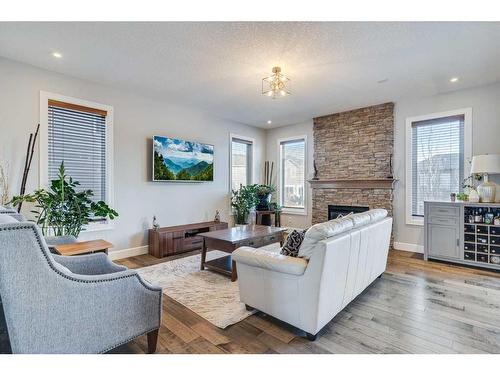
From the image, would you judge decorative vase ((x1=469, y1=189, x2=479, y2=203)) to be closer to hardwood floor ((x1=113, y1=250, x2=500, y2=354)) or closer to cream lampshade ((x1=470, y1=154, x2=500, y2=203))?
cream lampshade ((x1=470, y1=154, x2=500, y2=203))

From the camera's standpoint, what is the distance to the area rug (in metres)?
2.37

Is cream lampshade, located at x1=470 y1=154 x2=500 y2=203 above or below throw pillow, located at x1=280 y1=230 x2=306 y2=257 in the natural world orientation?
above

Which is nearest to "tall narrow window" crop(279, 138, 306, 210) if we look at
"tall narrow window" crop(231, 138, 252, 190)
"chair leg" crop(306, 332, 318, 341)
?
"tall narrow window" crop(231, 138, 252, 190)

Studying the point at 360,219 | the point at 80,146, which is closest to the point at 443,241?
the point at 360,219

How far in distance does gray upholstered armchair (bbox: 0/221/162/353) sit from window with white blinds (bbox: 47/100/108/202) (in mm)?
2786

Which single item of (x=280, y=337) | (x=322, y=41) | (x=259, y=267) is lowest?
(x=280, y=337)

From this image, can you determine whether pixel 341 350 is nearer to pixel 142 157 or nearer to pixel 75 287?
pixel 75 287

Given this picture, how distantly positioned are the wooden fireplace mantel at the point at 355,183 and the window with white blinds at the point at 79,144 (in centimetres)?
423

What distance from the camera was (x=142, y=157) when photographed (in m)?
4.42

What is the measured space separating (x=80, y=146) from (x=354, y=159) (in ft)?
16.1

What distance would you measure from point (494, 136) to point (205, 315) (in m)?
4.84

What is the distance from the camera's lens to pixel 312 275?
1.88m

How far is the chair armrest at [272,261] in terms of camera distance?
6.45ft
